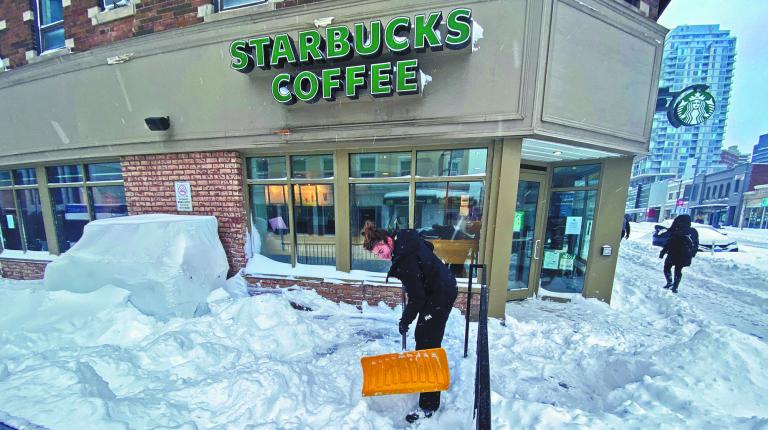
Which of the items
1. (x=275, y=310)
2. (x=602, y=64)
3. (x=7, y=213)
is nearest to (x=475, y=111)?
(x=602, y=64)

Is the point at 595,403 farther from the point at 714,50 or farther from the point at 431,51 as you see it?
the point at 714,50

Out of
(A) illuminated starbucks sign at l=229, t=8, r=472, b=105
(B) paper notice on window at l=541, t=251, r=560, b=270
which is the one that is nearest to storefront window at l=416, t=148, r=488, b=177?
(A) illuminated starbucks sign at l=229, t=8, r=472, b=105

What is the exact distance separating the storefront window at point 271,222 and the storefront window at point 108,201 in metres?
3.11

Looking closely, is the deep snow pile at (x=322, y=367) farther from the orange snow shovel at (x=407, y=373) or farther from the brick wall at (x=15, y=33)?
the brick wall at (x=15, y=33)

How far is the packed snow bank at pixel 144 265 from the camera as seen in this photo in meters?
3.78

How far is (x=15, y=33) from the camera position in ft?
19.4

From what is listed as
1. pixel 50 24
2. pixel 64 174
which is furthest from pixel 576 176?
pixel 50 24

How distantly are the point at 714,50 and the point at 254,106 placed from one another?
130m

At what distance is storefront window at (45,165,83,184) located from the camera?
20.1ft

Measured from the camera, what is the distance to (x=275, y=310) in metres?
4.09

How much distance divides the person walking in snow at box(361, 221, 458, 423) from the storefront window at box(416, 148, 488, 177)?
1.93 metres

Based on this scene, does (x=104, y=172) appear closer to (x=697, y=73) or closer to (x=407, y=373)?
(x=407, y=373)

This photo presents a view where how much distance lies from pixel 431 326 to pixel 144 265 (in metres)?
4.14

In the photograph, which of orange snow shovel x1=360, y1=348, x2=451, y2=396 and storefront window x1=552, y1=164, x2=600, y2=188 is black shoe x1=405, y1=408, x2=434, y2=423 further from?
storefront window x1=552, y1=164, x2=600, y2=188
